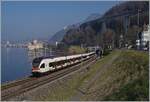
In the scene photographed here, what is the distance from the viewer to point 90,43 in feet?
583

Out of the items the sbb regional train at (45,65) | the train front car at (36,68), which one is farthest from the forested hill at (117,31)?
the train front car at (36,68)

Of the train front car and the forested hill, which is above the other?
the forested hill

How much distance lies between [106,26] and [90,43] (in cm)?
2221

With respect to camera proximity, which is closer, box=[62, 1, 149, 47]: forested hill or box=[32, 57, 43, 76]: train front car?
box=[32, 57, 43, 76]: train front car

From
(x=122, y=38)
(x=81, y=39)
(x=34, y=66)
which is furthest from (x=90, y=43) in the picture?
(x=34, y=66)

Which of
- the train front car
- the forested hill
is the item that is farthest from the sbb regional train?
the forested hill

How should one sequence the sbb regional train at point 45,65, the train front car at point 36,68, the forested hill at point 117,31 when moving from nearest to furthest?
the train front car at point 36,68 → the sbb regional train at point 45,65 → the forested hill at point 117,31

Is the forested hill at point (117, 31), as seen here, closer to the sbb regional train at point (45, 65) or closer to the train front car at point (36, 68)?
the sbb regional train at point (45, 65)

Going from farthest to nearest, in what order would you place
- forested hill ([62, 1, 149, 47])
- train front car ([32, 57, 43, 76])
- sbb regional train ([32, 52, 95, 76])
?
1. forested hill ([62, 1, 149, 47])
2. sbb regional train ([32, 52, 95, 76])
3. train front car ([32, 57, 43, 76])

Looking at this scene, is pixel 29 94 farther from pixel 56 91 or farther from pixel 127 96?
pixel 127 96

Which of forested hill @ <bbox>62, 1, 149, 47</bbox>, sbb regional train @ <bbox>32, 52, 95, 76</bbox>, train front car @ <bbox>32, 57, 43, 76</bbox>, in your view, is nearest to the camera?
train front car @ <bbox>32, 57, 43, 76</bbox>

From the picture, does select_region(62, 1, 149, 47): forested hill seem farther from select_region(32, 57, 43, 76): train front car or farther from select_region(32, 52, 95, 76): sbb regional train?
select_region(32, 57, 43, 76): train front car

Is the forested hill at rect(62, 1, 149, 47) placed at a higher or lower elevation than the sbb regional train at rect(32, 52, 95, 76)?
higher

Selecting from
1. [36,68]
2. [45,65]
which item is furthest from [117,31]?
[36,68]
